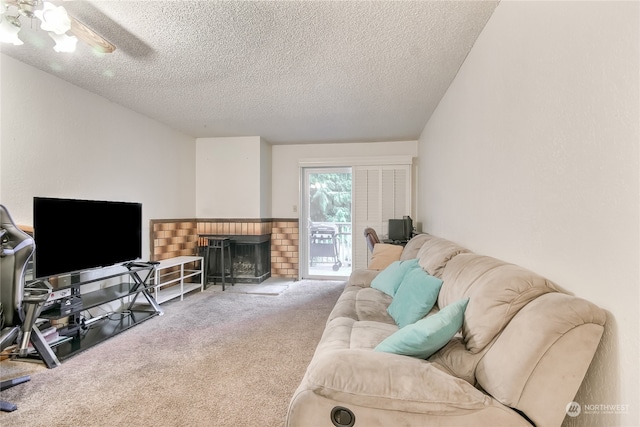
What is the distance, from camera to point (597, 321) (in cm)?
89

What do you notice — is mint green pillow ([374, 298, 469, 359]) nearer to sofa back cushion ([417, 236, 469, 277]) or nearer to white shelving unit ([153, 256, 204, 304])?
sofa back cushion ([417, 236, 469, 277])

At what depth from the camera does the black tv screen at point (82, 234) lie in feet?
7.72

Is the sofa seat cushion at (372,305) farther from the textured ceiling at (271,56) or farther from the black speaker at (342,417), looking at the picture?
the textured ceiling at (271,56)

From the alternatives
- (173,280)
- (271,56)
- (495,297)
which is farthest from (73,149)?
(495,297)

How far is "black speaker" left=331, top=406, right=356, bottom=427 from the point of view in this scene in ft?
3.22

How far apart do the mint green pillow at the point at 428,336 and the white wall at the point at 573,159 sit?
1.36 ft

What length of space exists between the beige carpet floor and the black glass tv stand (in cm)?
12

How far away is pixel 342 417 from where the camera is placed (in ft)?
3.24

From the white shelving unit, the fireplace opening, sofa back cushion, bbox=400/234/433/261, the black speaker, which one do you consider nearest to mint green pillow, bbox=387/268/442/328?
the black speaker

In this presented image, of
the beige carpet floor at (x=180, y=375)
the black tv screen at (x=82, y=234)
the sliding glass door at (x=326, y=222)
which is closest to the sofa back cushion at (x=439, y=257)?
the beige carpet floor at (x=180, y=375)

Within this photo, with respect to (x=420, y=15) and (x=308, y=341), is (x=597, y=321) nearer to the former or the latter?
(x=420, y=15)

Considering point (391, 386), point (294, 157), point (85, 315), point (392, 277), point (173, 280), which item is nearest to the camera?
point (391, 386)

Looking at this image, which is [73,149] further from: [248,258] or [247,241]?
[248,258]

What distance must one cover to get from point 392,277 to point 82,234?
2777 millimetres
